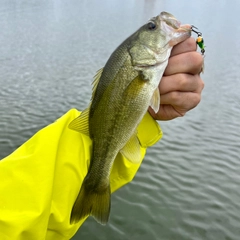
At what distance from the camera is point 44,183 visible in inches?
74.3

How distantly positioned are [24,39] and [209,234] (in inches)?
560


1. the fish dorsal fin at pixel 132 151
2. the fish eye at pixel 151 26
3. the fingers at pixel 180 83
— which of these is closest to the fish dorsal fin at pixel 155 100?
the fingers at pixel 180 83

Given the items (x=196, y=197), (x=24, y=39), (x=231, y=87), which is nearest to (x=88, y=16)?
(x=24, y=39)

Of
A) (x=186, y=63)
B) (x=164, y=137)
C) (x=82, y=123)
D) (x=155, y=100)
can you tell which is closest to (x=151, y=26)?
(x=186, y=63)

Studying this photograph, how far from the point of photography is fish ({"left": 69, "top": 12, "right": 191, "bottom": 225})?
74.5 inches

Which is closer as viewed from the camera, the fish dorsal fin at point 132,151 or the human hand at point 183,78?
the human hand at point 183,78

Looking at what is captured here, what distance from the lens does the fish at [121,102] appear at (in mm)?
1893

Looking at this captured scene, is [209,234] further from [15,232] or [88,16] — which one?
[88,16]

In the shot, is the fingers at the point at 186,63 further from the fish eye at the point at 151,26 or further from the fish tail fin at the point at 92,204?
the fish tail fin at the point at 92,204

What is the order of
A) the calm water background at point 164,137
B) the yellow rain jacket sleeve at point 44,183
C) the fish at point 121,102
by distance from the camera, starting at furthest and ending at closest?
the calm water background at point 164,137 → the fish at point 121,102 → the yellow rain jacket sleeve at point 44,183

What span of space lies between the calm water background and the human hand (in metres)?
3.54

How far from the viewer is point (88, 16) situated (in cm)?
2672

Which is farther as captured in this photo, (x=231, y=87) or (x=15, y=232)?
(x=231, y=87)

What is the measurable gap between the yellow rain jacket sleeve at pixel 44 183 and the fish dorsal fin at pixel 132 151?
119 millimetres
